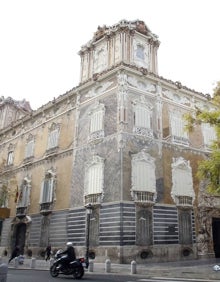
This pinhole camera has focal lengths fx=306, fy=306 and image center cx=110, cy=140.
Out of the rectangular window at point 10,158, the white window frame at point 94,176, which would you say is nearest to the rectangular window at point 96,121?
the white window frame at point 94,176

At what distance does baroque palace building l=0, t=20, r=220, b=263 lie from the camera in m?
19.7

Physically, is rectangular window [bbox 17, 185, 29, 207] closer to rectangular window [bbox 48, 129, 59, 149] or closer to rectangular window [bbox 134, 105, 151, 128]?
rectangular window [bbox 48, 129, 59, 149]

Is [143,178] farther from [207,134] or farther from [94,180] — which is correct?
[207,134]

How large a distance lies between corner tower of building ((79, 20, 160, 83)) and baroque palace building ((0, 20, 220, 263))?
0.10 meters

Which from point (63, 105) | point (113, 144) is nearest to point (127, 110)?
point (113, 144)

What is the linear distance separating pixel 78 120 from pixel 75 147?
2412 millimetres

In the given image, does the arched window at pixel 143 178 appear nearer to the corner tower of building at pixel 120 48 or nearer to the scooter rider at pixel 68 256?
the scooter rider at pixel 68 256

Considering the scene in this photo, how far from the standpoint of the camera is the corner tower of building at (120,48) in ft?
83.8

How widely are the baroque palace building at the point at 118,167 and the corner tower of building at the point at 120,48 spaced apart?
10 cm

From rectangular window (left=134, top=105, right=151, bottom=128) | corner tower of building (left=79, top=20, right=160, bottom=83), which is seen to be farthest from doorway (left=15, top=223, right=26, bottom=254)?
corner tower of building (left=79, top=20, right=160, bottom=83)

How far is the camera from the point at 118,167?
20141mm

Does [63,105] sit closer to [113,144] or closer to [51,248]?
[113,144]

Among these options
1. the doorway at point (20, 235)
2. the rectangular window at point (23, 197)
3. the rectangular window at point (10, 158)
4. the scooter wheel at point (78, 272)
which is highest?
the rectangular window at point (10, 158)

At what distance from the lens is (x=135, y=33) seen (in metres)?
26.6
